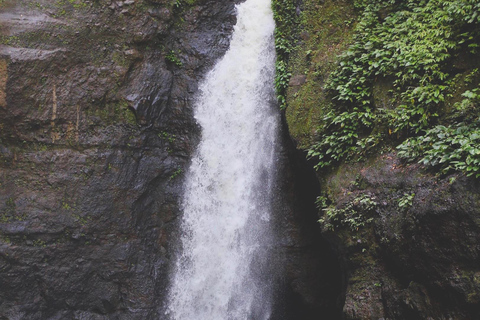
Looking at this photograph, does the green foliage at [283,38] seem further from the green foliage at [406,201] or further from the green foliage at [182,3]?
the green foliage at [406,201]

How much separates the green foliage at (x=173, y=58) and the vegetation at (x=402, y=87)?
13.2 feet

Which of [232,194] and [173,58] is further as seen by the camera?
[173,58]

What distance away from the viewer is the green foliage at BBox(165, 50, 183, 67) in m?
9.96

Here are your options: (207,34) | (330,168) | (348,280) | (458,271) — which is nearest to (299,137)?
(330,168)

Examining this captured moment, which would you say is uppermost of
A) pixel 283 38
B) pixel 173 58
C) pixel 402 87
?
pixel 283 38

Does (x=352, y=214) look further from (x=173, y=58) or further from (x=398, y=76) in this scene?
(x=173, y=58)

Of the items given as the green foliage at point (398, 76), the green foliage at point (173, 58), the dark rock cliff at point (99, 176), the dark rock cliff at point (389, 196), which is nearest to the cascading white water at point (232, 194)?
the dark rock cliff at point (99, 176)

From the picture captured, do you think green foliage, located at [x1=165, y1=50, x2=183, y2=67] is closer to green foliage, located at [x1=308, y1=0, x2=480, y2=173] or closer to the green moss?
the green moss

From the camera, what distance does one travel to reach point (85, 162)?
837 centimetres

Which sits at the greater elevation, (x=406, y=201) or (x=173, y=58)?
(x=173, y=58)

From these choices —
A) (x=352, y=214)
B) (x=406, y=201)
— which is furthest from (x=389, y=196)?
(x=352, y=214)

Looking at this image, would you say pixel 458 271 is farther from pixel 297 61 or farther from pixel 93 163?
pixel 93 163

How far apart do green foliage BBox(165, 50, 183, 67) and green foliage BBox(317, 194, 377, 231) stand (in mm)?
6531

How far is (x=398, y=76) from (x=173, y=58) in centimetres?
658
